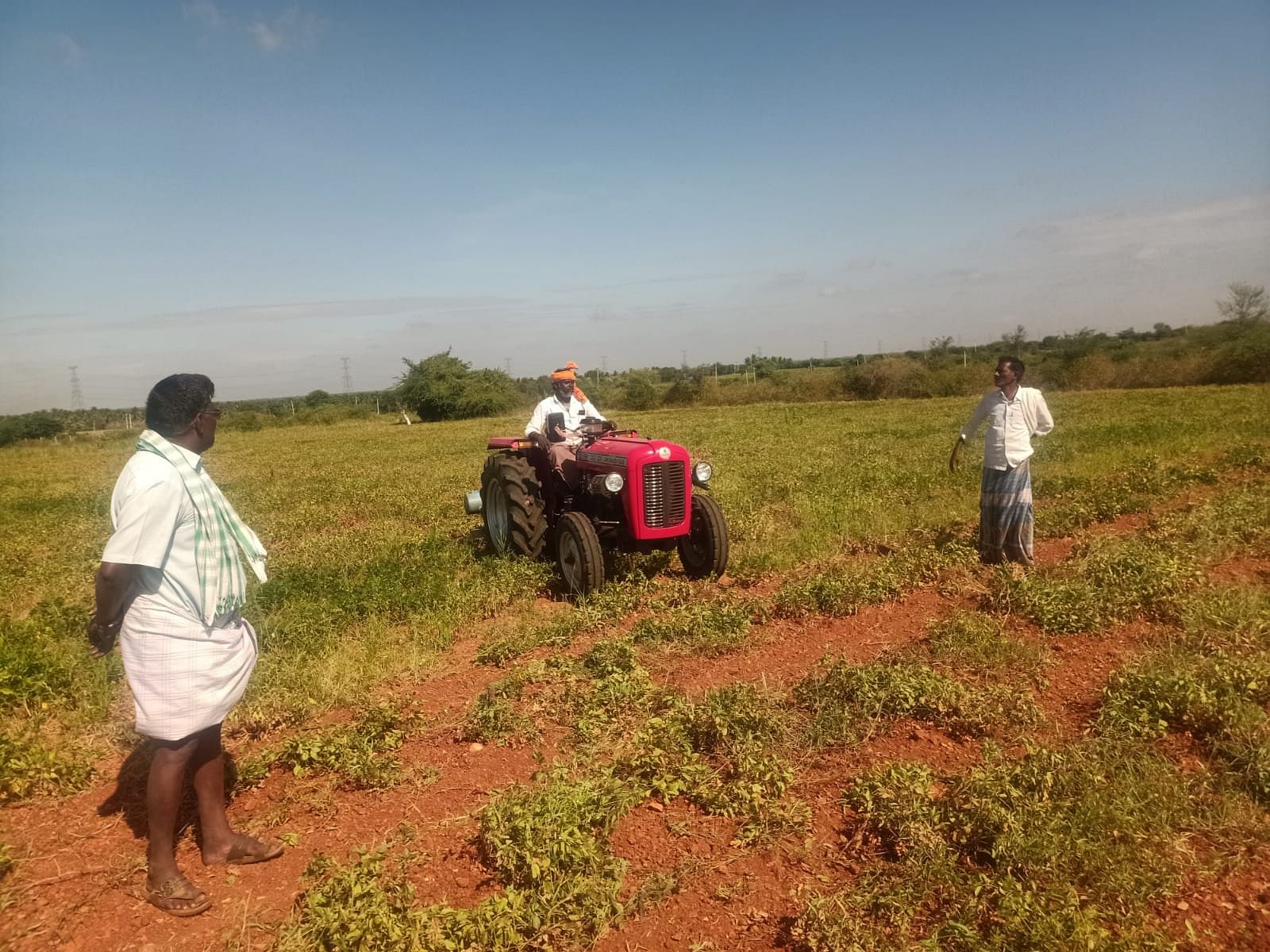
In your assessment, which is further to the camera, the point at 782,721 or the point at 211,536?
the point at 782,721

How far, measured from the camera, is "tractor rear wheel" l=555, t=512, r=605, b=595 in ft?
19.8

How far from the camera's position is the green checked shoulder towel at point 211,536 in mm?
2846

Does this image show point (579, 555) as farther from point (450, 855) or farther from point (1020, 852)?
point (1020, 852)

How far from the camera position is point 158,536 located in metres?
2.72

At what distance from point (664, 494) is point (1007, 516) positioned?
2.97 metres

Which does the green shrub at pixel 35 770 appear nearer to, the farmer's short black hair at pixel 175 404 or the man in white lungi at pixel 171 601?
the man in white lungi at pixel 171 601

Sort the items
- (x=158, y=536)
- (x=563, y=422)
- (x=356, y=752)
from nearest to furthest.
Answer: (x=158, y=536) → (x=356, y=752) → (x=563, y=422)

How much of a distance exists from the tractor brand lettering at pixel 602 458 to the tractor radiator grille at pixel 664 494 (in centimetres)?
25

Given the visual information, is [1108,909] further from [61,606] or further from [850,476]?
[850,476]

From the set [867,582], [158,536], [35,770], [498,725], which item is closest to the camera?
[158,536]

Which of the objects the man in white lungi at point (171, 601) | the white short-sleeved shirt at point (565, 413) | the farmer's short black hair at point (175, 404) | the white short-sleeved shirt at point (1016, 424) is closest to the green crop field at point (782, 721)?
the man in white lungi at point (171, 601)

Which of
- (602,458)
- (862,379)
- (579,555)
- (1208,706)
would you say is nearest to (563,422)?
(602,458)

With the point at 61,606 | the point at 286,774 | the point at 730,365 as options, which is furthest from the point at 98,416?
the point at 286,774

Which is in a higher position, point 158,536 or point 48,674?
point 158,536
